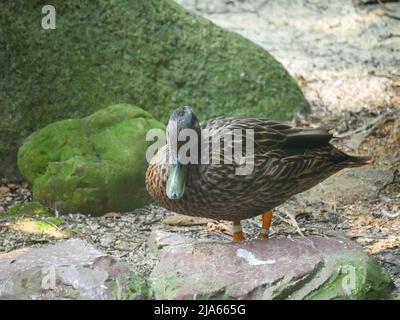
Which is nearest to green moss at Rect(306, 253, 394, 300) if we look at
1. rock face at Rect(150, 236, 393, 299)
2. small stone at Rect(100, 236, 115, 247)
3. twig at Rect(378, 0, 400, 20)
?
rock face at Rect(150, 236, 393, 299)

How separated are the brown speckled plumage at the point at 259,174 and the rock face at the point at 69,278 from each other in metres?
0.61

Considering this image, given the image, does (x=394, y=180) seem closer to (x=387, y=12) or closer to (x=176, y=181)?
(x=176, y=181)

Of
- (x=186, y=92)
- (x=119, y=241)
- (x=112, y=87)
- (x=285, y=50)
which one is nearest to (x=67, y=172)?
(x=119, y=241)

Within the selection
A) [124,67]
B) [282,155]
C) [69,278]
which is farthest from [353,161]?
[124,67]

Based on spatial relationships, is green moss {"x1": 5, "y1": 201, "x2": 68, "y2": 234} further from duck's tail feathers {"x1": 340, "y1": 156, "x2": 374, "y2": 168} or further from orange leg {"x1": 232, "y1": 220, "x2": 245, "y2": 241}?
duck's tail feathers {"x1": 340, "y1": 156, "x2": 374, "y2": 168}

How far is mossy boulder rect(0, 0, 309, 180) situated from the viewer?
642 centimetres

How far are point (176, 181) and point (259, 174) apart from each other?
A: 510 mm

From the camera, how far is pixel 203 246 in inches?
193

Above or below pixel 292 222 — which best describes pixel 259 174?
above

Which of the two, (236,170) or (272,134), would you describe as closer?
(236,170)

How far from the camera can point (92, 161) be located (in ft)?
19.6

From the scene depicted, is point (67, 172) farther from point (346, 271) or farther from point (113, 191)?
point (346, 271)

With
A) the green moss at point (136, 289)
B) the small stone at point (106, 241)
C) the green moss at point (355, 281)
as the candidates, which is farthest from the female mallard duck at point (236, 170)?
the small stone at point (106, 241)

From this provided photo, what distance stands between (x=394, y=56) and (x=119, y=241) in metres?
4.28
